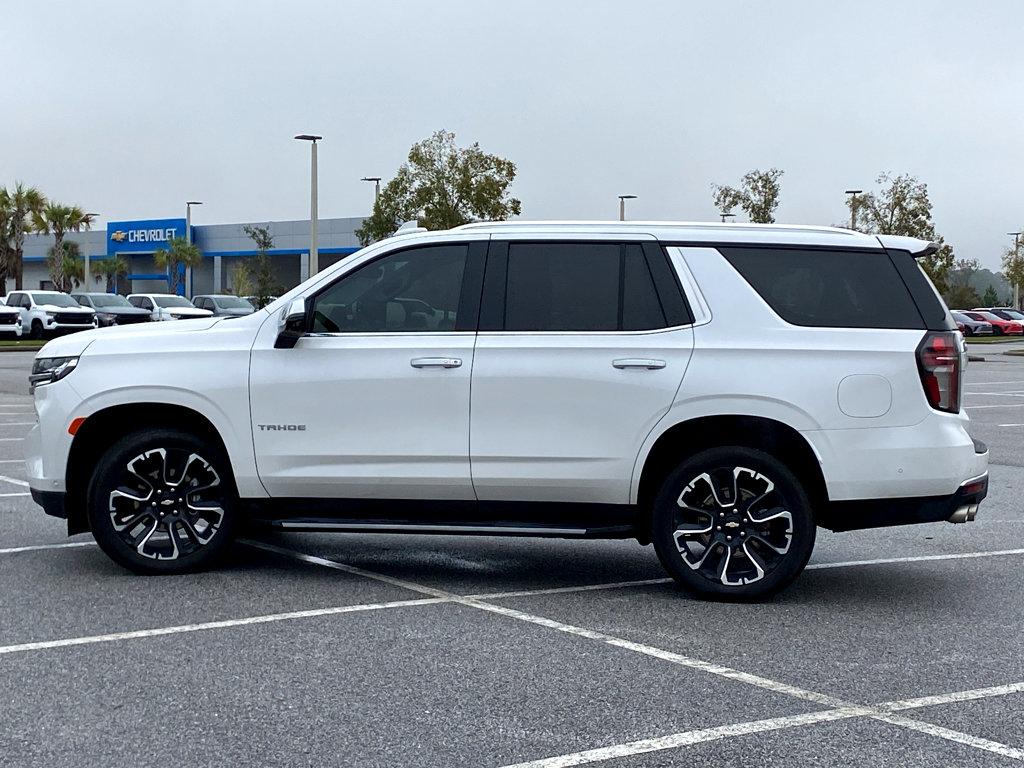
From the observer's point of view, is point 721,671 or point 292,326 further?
point 292,326

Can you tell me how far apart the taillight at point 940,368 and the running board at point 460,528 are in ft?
5.38

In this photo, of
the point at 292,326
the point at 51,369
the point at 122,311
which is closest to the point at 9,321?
the point at 122,311

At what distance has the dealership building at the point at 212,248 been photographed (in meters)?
73.4

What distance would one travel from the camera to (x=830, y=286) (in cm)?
708

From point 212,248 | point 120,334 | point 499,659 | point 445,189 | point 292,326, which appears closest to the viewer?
point 499,659

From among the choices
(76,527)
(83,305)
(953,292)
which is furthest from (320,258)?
(76,527)

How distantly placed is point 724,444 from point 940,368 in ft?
3.71

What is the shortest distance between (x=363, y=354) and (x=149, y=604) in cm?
165

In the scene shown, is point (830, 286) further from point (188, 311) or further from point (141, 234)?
point (141, 234)

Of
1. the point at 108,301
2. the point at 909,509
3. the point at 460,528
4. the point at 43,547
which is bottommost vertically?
the point at 43,547

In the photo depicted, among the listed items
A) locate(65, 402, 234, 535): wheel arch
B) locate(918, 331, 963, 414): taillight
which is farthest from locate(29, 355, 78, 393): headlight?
locate(918, 331, 963, 414): taillight

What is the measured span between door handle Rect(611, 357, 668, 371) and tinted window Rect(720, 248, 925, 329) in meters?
0.65

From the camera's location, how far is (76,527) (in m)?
7.59

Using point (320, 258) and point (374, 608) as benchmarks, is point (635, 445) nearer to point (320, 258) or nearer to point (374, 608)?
point (374, 608)
